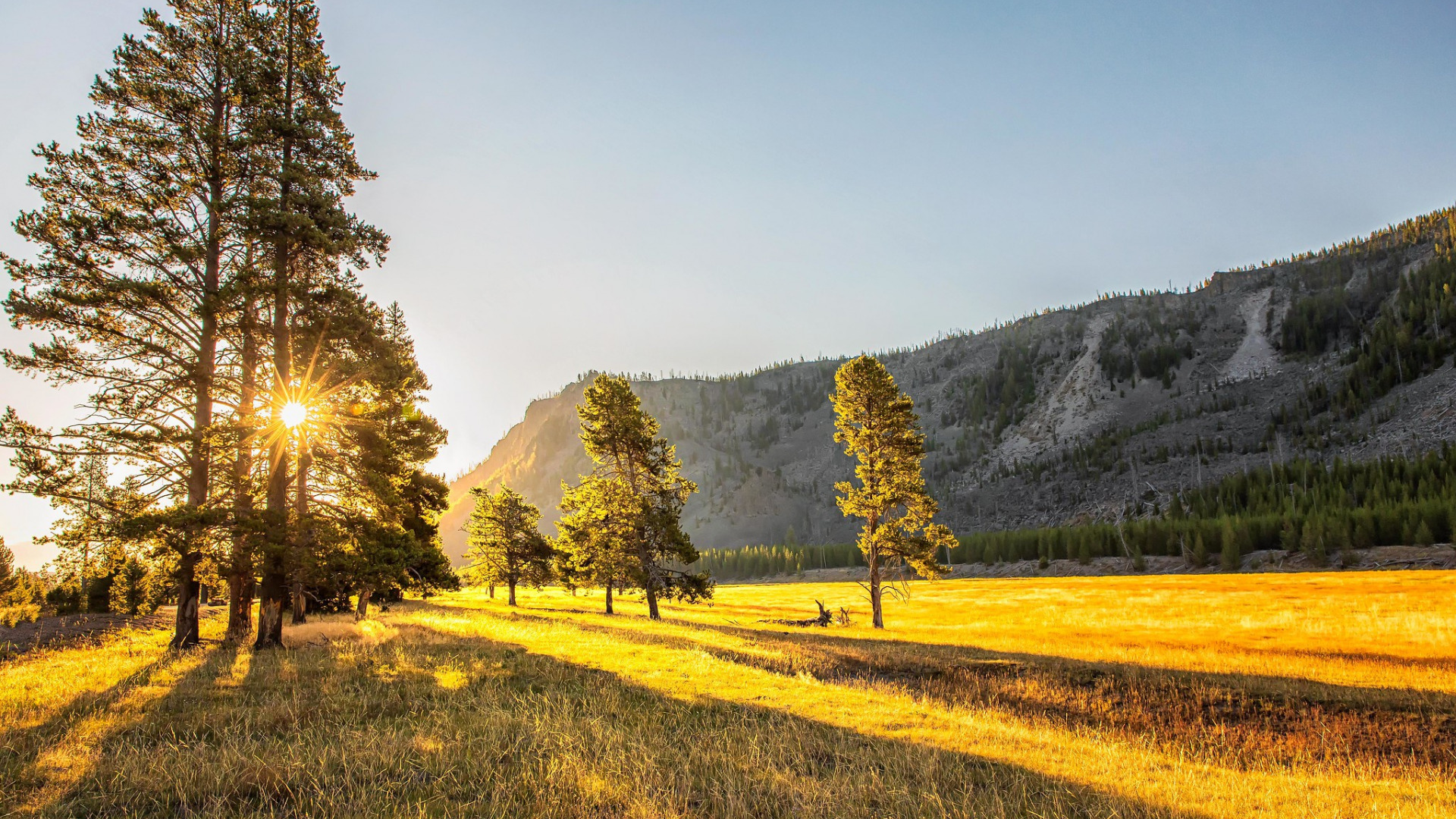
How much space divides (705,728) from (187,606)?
15687 millimetres

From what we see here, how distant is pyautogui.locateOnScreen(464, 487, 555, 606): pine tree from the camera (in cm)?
5203

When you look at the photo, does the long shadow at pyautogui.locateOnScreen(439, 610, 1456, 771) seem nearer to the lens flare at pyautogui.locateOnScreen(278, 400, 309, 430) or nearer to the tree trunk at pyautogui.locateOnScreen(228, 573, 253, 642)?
the tree trunk at pyautogui.locateOnScreen(228, 573, 253, 642)

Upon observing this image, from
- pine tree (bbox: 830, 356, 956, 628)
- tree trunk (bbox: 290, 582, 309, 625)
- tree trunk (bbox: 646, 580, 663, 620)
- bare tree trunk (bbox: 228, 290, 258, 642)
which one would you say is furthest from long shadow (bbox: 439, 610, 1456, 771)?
tree trunk (bbox: 290, 582, 309, 625)

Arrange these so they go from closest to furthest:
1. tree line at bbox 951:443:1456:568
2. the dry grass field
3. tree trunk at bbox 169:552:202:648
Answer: the dry grass field
tree trunk at bbox 169:552:202:648
tree line at bbox 951:443:1456:568

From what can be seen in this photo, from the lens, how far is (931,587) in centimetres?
8525

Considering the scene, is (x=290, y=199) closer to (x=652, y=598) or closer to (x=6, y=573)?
(x=652, y=598)

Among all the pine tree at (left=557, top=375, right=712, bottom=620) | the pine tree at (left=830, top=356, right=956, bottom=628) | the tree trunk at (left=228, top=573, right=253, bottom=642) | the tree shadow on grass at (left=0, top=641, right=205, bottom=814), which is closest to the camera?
the tree shadow on grass at (left=0, top=641, right=205, bottom=814)

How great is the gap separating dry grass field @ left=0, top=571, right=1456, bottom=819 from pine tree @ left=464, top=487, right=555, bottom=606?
92.1 feet

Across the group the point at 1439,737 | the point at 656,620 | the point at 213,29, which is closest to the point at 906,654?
the point at 1439,737

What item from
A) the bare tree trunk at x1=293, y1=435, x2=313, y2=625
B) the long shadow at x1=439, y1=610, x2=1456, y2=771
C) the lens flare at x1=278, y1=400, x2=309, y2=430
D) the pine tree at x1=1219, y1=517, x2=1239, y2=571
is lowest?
the pine tree at x1=1219, y1=517, x2=1239, y2=571

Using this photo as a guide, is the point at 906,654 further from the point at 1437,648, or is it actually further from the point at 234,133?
the point at 234,133

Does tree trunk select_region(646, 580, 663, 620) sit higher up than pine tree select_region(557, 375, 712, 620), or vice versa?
pine tree select_region(557, 375, 712, 620)

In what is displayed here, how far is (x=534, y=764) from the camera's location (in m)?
6.82

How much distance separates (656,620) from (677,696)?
22105 millimetres
